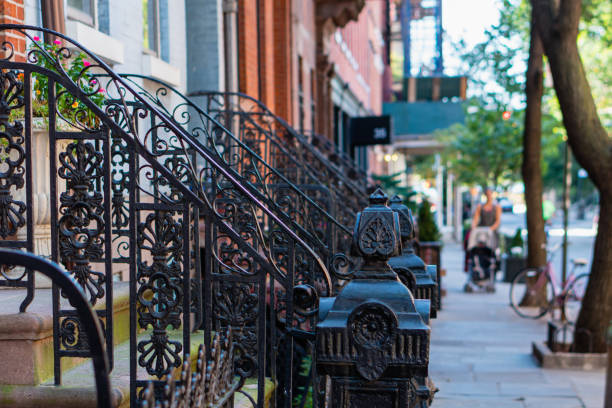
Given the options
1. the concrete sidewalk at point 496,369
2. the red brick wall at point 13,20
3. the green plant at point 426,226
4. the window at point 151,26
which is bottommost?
the concrete sidewalk at point 496,369

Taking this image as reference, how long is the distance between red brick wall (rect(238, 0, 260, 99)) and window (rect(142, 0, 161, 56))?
266cm

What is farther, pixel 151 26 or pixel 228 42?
pixel 228 42

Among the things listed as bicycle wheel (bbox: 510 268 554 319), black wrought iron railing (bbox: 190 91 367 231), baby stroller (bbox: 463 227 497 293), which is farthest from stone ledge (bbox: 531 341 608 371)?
baby stroller (bbox: 463 227 497 293)

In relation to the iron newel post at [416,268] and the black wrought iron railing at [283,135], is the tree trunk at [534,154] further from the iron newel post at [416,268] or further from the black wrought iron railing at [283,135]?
the iron newel post at [416,268]

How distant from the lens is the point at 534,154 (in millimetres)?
13547

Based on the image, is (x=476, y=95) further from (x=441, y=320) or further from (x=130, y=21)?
(x=130, y=21)

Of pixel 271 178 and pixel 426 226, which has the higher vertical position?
pixel 271 178

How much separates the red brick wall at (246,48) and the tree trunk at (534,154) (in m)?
5.34


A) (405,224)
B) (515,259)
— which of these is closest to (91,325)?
(405,224)

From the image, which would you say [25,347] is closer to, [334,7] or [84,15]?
[84,15]

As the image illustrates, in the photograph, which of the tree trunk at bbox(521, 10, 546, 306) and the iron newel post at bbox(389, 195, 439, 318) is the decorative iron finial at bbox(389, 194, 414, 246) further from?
the tree trunk at bbox(521, 10, 546, 306)

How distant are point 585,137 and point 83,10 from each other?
5552 mm

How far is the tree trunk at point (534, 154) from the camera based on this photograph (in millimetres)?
13516

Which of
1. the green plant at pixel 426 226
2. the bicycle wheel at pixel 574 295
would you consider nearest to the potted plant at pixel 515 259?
the green plant at pixel 426 226
